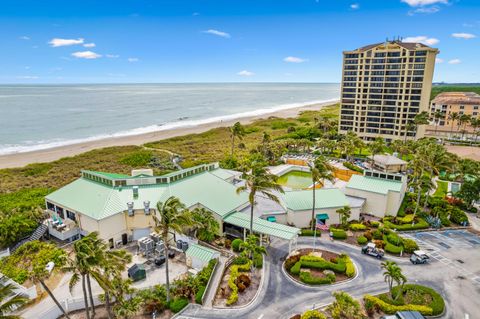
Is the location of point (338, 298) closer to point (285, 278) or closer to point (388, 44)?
point (285, 278)

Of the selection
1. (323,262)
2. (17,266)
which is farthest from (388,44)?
(17,266)

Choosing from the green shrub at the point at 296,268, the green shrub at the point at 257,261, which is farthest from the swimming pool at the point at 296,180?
the green shrub at the point at 296,268

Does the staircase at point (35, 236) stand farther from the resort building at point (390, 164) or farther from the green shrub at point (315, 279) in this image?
→ the resort building at point (390, 164)

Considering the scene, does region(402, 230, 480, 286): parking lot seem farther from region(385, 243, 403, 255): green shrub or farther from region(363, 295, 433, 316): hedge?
region(363, 295, 433, 316): hedge

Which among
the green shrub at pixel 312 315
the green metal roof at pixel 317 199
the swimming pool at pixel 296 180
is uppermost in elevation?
the green metal roof at pixel 317 199

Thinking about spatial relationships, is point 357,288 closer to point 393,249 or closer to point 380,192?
point 393,249

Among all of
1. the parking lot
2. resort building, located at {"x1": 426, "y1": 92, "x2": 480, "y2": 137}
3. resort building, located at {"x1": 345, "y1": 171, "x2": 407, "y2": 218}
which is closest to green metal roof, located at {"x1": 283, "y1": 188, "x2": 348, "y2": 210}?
resort building, located at {"x1": 345, "y1": 171, "x2": 407, "y2": 218}
